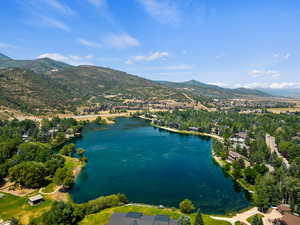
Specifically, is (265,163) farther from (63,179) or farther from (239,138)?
(63,179)

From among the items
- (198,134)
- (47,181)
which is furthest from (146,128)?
(47,181)

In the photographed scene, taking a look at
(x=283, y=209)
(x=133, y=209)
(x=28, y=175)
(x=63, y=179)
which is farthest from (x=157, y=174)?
(x=28, y=175)

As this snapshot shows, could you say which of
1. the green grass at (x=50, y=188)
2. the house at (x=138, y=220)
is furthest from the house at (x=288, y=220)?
the green grass at (x=50, y=188)

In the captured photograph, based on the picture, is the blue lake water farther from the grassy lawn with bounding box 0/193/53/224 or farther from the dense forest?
the grassy lawn with bounding box 0/193/53/224

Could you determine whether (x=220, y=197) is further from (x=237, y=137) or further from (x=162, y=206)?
(x=237, y=137)

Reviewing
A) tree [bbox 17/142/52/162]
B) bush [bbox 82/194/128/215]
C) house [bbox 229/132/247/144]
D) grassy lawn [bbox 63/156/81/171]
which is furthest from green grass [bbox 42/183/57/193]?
house [bbox 229/132/247/144]
